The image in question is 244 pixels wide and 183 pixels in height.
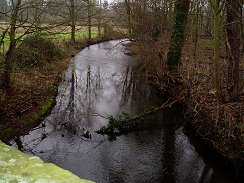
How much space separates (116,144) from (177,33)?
9.25 m

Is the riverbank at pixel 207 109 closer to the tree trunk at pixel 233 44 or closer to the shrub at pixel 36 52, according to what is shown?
the tree trunk at pixel 233 44

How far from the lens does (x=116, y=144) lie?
456 inches

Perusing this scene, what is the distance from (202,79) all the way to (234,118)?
4.87m

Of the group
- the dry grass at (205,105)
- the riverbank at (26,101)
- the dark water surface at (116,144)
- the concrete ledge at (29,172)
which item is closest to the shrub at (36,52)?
the riverbank at (26,101)

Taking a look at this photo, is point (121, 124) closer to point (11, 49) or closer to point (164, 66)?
point (11, 49)

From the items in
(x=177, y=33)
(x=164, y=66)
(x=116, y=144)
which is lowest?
(x=116, y=144)

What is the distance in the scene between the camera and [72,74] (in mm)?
21562

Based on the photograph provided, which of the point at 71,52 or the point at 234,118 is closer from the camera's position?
the point at 234,118

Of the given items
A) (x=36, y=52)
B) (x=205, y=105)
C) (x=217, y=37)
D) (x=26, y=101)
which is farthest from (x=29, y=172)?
(x=36, y=52)

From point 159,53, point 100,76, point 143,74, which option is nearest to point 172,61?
point 159,53

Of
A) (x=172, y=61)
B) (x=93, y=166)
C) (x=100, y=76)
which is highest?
(x=172, y=61)

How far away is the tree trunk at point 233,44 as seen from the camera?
1149 centimetres

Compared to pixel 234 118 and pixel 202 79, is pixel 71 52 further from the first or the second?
pixel 234 118

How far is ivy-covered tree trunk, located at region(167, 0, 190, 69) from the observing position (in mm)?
17609
